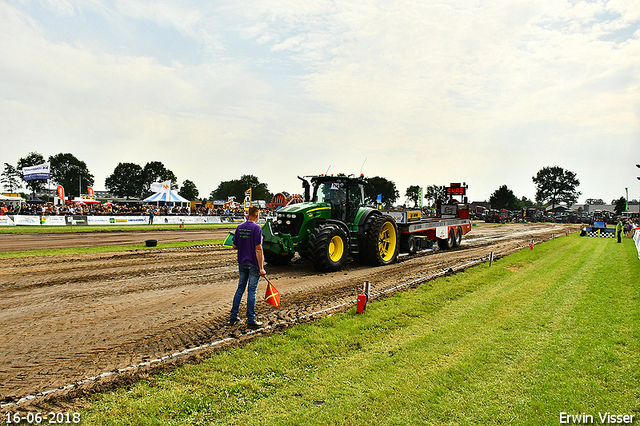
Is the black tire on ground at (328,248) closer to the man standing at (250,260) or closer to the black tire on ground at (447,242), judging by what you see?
the man standing at (250,260)

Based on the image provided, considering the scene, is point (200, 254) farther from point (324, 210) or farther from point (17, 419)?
point (17, 419)

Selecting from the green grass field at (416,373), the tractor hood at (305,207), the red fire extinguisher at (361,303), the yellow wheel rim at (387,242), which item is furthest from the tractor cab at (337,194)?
the red fire extinguisher at (361,303)

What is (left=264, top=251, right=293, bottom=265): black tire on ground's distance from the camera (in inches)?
430

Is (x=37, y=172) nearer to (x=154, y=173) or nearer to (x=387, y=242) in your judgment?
(x=387, y=242)

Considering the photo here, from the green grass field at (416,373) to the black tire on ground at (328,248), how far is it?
129 inches

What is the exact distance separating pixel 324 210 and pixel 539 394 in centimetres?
768

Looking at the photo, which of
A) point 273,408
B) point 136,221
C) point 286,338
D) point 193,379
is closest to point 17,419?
point 193,379

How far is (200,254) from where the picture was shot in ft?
46.1

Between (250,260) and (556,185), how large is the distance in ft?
420

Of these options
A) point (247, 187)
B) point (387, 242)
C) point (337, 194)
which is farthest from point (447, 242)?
point (247, 187)

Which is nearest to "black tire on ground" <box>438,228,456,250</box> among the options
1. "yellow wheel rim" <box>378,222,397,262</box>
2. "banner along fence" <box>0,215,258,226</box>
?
"yellow wheel rim" <box>378,222,397,262</box>

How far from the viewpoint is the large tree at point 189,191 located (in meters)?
114

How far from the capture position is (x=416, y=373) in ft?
13.3

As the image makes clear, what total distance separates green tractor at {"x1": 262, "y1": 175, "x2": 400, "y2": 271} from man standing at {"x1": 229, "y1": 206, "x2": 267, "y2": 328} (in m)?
3.97
